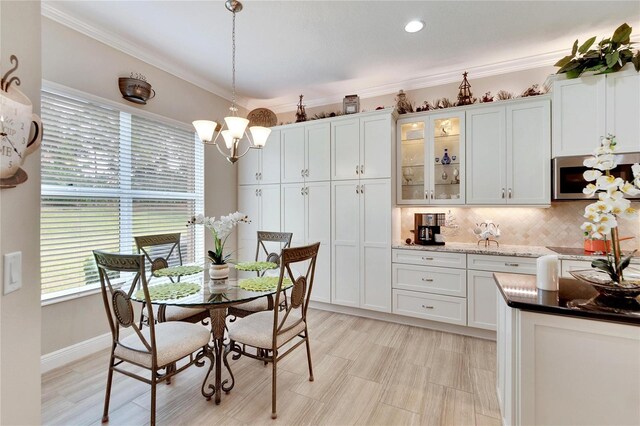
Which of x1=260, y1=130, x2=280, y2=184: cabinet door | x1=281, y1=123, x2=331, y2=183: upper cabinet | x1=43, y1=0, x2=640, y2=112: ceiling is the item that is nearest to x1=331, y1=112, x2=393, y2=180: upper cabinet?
x1=281, y1=123, x2=331, y2=183: upper cabinet

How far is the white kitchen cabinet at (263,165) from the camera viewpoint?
411 cm

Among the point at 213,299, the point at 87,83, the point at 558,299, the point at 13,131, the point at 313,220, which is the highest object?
the point at 87,83

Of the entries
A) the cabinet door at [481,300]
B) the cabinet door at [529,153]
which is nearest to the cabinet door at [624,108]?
the cabinet door at [529,153]

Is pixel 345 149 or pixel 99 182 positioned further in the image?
pixel 345 149

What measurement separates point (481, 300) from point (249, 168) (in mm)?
3437

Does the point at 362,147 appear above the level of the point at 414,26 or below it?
below

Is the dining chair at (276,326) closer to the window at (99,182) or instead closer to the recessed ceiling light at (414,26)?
the window at (99,182)

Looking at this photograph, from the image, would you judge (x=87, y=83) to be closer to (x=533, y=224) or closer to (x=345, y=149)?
(x=345, y=149)

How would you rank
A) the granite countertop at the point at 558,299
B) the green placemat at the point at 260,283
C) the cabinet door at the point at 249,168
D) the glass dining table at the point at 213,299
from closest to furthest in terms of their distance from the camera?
the granite countertop at the point at 558,299 < the glass dining table at the point at 213,299 < the green placemat at the point at 260,283 < the cabinet door at the point at 249,168

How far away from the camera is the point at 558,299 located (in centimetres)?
142

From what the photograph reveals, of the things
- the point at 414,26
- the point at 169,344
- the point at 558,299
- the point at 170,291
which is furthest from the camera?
the point at 414,26

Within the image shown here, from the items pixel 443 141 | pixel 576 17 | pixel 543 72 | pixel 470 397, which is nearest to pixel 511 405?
pixel 470 397

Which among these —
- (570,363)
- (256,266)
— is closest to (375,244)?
(256,266)

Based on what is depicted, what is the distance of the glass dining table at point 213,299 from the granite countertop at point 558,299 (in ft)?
4.53
